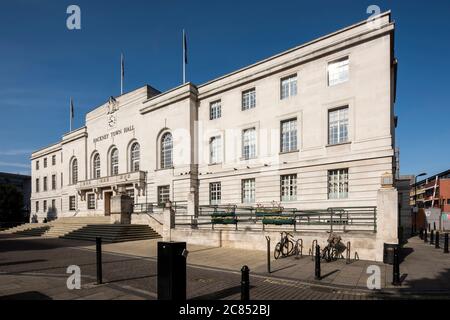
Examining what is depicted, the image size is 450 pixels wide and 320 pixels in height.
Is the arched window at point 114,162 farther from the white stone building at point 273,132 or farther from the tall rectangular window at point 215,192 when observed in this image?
the tall rectangular window at point 215,192

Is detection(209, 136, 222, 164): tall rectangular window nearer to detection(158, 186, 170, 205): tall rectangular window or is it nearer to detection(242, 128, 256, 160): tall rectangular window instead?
detection(242, 128, 256, 160): tall rectangular window

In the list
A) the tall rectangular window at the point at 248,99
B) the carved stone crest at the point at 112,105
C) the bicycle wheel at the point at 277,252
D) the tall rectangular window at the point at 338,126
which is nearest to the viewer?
the bicycle wheel at the point at 277,252

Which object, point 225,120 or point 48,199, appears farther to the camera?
point 48,199

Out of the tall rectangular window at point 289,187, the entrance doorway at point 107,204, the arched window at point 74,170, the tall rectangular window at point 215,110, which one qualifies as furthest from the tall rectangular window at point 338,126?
the arched window at point 74,170

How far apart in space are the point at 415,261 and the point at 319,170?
883cm

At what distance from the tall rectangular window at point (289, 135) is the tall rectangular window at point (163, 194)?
42.1ft

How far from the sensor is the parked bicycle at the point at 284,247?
12688 mm

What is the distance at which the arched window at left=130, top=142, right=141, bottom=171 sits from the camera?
3316cm

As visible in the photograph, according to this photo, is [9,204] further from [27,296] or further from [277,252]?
[277,252]

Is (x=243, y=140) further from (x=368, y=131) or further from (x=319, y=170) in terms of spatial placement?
(x=368, y=131)

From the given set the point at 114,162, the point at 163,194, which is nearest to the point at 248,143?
the point at 163,194

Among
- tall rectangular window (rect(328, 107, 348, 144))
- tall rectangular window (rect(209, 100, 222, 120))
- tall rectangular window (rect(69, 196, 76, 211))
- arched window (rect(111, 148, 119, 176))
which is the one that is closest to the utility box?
tall rectangular window (rect(328, 107, 348, 144))
